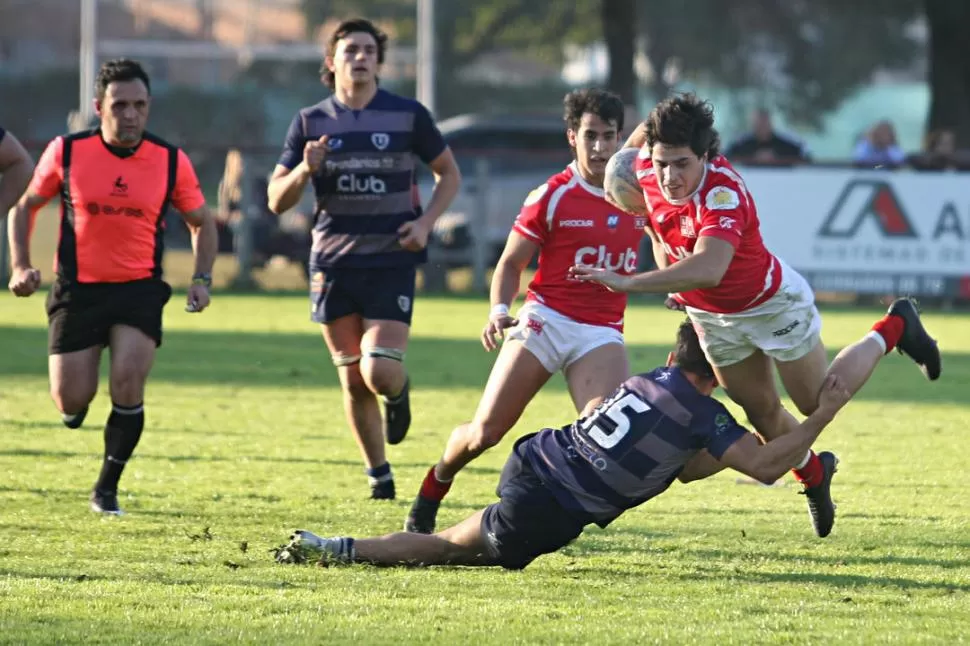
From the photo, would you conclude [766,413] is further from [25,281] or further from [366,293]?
[25,281]

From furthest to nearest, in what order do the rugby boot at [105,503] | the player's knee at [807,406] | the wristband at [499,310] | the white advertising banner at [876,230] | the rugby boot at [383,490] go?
the white advertising banner at [876,230], the rugby boot at [383,490], the rugby boot at [105,503], the player's knee at [807,406], the wristband at [499,310]

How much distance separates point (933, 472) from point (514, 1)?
140 ft

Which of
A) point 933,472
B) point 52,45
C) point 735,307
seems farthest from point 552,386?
point 52,45

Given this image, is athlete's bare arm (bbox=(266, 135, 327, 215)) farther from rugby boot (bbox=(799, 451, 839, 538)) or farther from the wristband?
rugby boot (bbox=(799, 451, 839, 538))

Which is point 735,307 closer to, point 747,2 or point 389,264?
point 389,264

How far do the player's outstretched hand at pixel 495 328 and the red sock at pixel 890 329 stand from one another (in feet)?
5.66

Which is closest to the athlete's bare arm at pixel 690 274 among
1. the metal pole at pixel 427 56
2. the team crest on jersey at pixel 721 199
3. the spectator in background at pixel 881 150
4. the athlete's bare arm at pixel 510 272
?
the team crest on jersey at pixel 721 199

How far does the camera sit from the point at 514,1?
5097cm

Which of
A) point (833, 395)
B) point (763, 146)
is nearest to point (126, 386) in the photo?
point (833, 395)

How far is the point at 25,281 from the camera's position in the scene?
8.28 m

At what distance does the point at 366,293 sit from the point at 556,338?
170 cm

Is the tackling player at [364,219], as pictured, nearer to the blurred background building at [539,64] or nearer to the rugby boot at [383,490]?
the rugby boot at [383,490]

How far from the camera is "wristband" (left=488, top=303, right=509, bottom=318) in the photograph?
721 centimetres

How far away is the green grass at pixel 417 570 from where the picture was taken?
228 inches
